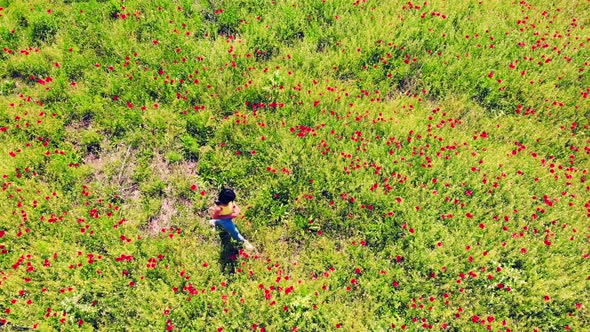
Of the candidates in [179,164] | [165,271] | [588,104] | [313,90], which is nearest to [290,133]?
[313,90]

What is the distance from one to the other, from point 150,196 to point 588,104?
950cm

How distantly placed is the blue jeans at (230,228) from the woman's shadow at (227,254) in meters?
0.28

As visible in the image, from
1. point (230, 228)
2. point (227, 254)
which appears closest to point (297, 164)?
point (230, 228)

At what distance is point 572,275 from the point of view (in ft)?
19.7

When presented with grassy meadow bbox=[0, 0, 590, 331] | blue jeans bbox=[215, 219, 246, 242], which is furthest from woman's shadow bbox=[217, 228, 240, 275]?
blue jeans bbox=[215, 219, 246, 242]

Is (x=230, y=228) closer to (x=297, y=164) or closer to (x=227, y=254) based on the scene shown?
(x=227, y=254)

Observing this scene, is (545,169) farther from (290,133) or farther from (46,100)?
(46,100)

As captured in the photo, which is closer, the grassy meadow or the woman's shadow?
the grassy meadow

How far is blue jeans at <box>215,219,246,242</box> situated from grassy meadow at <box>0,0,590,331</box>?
325 mm

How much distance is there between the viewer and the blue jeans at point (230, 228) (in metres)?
5.91

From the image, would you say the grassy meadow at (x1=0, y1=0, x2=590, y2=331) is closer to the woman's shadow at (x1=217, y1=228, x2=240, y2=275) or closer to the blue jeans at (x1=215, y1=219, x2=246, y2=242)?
the woman's shadow at (x1=217, y1=228, x2=240, y2=275)

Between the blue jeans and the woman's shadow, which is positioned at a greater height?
the blue jeans

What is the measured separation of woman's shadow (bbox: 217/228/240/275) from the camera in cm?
631

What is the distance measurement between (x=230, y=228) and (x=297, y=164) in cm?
194
